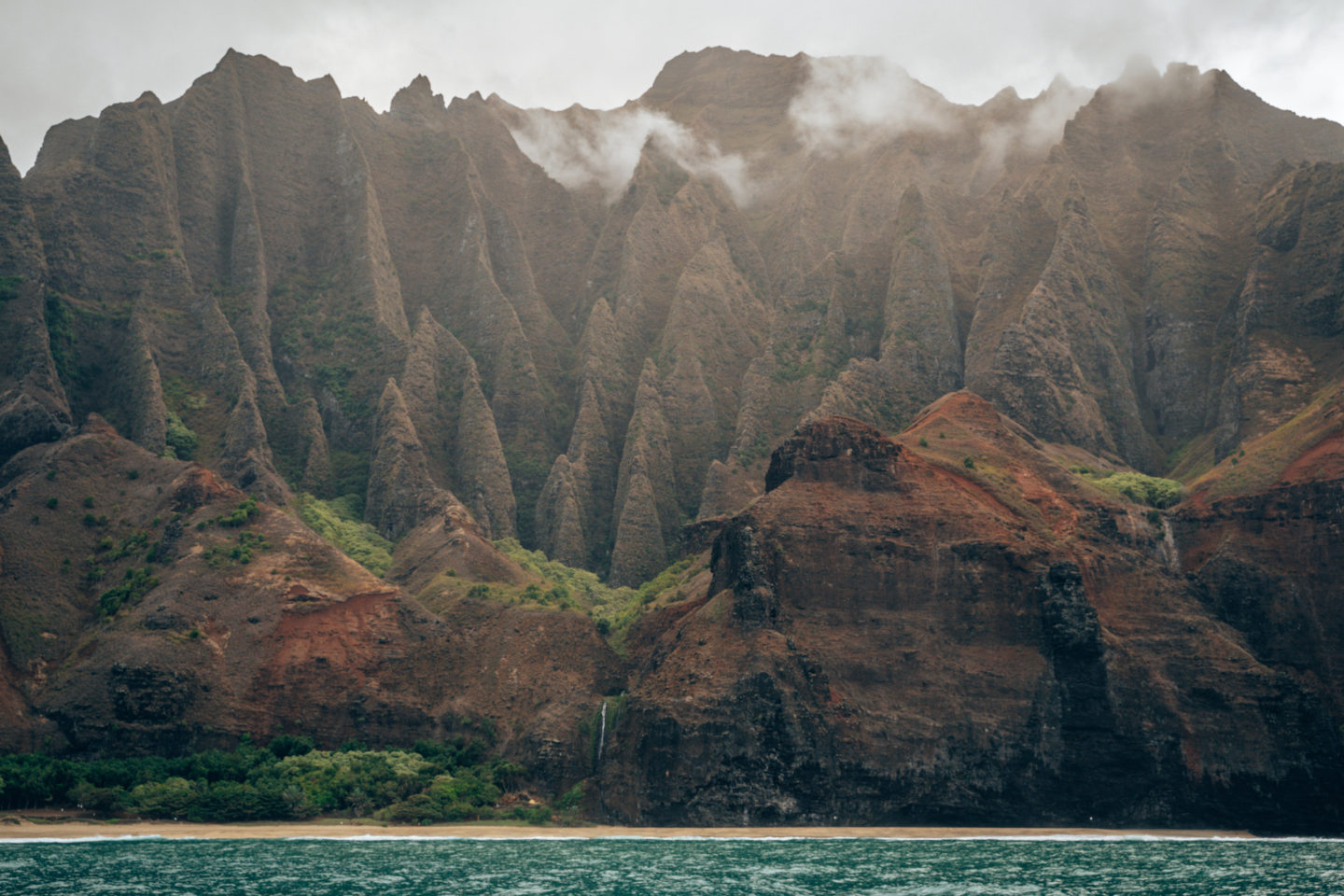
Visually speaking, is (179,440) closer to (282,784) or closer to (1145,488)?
(282,784)

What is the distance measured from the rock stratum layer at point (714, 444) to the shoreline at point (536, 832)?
1.76m

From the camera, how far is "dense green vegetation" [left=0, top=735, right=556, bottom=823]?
81.1m

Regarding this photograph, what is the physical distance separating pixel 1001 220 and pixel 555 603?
72287 mm

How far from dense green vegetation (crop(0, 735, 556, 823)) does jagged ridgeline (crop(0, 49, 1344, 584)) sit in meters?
37.6

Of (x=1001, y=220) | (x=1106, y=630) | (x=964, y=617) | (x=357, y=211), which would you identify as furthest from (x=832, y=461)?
(x=357, y=211)

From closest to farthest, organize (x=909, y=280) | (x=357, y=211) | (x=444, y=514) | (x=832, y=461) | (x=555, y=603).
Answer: (x=832, y=461) → (x=555, y=603) → (x=444, y=514) → (x=909, y=280) → (x=357, y=211)

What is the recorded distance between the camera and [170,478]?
4424 inches

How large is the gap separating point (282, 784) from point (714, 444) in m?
72.7

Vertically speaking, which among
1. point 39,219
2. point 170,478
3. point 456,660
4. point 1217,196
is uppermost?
point 1217,196

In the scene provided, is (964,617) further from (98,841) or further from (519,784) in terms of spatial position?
(98,841)

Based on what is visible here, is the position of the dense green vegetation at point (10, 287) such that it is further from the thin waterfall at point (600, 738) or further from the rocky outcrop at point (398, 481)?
the thin waterfall at point (600, 738)

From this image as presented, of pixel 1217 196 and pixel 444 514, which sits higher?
pixel 1217 196

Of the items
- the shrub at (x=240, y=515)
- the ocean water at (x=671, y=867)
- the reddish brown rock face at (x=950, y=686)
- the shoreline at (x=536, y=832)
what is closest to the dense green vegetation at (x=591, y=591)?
the reddish brown rock face at (x=950, y=686)

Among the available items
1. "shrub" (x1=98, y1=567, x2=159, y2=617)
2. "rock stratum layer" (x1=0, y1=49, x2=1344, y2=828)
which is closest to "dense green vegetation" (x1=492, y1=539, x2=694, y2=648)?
"rock stratum layer" (x1=0, y1=49, x2=1344, y2=828)
